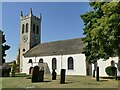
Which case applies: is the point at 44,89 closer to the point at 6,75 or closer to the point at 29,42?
the point at 6,75

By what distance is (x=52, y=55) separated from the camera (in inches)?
1715

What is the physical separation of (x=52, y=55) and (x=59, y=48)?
2.07 metres

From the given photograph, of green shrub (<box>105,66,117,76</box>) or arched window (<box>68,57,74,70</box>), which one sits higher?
arched window (<box>68,57,74,70</box>)

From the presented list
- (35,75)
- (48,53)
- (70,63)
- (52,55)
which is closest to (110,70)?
(70,63)

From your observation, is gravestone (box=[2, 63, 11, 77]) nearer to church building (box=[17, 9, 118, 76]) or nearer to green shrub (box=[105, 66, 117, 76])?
church building (box=[17, 9, 118, 76])

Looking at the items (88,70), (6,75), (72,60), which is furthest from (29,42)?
(6,75)

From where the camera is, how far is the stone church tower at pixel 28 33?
2152 inches

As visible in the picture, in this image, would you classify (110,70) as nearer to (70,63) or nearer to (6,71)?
(70,63)

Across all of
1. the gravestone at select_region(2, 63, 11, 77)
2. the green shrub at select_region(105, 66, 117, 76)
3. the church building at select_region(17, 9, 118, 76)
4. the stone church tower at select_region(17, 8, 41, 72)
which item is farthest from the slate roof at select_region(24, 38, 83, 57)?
the gravestone at select_region(2, 63, 11, 77)

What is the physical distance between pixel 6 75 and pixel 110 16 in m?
16.7

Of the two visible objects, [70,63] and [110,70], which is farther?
[70,63]

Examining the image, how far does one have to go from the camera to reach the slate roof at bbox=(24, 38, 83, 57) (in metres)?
41.3

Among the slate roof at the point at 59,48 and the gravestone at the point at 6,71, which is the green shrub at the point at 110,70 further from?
the gravestone at the point at 6,71

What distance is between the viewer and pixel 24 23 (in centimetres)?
5816
